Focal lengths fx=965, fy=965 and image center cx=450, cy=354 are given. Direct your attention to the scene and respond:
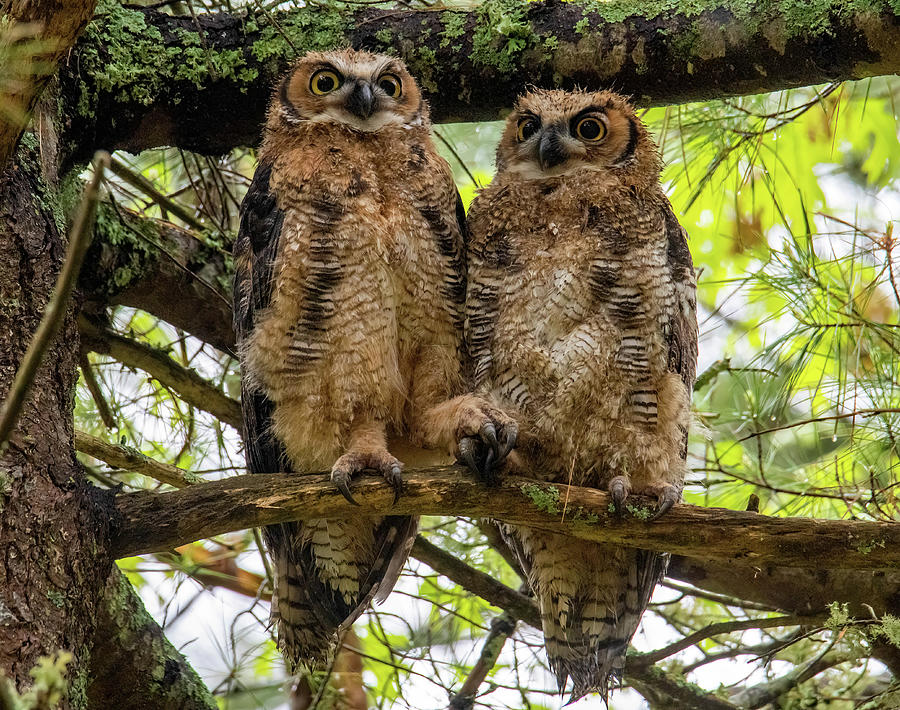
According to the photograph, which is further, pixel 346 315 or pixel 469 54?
pixel 469 54

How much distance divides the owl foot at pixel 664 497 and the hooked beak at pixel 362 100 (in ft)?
4.70

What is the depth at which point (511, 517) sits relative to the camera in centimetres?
252

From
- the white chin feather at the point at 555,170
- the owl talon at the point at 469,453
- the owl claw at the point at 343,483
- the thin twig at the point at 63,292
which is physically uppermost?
the white chin feather at the point at 555,170

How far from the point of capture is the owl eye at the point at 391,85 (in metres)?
3.08

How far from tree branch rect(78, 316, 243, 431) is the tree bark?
87 cm

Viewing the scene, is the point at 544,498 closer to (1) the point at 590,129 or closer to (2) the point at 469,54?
(1) the point at 590,129

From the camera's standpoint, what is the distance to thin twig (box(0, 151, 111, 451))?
1.12 meters

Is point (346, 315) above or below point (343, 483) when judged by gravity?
above

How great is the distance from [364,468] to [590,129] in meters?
1.37

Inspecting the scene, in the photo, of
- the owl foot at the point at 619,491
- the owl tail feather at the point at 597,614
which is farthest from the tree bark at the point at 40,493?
the owl tail feather at the point at 597,614

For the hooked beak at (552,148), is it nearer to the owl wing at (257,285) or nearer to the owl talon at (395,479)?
the owl wing at (257,285)

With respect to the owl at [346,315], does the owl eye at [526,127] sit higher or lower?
higher

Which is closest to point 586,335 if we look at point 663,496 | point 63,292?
point 663,496

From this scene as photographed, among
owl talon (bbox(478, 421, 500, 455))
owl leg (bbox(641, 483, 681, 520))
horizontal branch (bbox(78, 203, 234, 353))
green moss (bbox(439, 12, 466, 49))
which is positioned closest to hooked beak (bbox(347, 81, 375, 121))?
green moss (bbox(439, 12, 466, 49))
